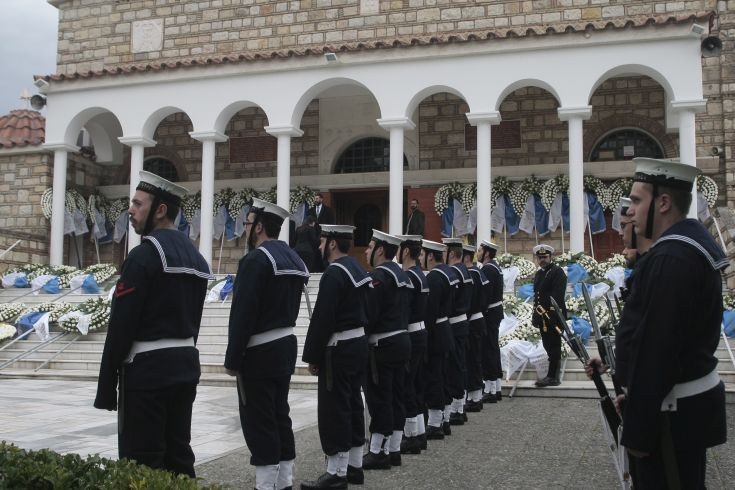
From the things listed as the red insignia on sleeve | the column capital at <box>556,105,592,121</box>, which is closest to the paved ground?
Answer: the red insignia on sleeve

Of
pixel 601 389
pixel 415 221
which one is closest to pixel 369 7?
pixel 415 221

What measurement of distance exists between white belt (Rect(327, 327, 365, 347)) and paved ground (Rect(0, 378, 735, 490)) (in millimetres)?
1108

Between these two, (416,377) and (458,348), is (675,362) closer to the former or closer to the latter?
(416,377)

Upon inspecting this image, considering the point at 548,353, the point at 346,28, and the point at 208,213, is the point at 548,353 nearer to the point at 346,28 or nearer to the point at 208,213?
the point at 208,213

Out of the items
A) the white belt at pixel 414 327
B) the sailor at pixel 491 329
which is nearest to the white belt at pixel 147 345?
the white belt at pixel 414 327

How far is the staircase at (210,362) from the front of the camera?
1008 centimetres

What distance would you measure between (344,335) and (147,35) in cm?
1905

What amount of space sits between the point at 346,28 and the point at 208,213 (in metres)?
6.86

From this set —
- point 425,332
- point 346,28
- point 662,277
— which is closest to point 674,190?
point 662,277

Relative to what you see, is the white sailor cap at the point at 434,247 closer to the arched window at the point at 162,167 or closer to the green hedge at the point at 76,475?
the green hedge at the point at 76,475

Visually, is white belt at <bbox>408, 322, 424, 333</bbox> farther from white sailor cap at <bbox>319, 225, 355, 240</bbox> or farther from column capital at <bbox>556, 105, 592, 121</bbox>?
column capital at <bbox>556, 105, 592, 121</bbox>

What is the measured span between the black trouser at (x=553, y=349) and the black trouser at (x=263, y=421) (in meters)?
6.03

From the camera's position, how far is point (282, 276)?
4965 millimetres

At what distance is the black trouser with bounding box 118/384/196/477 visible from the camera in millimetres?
3922
